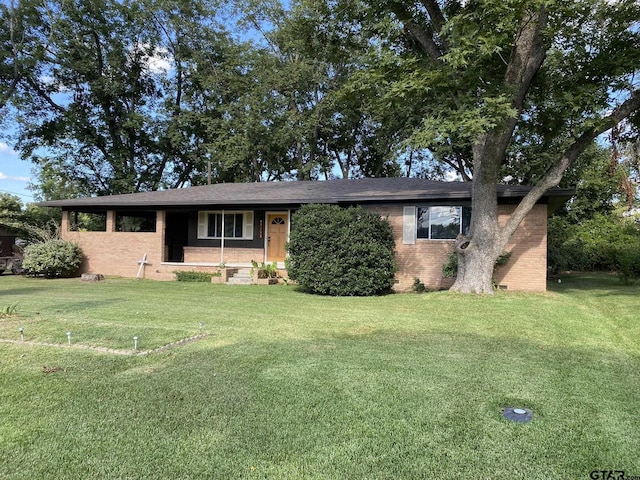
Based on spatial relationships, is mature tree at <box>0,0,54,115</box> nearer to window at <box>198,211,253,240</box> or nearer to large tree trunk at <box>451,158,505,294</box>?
window at <box>198,211,253,240</box>

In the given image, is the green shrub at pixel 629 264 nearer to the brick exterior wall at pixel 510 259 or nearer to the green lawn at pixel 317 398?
the brick exterior wall at pixel 510 259

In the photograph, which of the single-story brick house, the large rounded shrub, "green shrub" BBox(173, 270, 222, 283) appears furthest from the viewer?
"green shrub" BBox(173, 270, 222, 283)

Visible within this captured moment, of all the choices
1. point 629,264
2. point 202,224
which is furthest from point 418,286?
point 202,224

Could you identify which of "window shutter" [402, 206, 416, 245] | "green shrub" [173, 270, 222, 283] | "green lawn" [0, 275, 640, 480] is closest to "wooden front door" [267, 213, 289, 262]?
"green shrub" [173, 270, 222, 283]

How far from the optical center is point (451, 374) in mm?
4742

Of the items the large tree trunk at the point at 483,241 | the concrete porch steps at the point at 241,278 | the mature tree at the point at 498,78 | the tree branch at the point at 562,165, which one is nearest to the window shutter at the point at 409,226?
the mature tree at the point at 498,78

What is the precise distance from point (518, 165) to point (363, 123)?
1019 centimetres

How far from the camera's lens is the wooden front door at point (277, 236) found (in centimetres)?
1745

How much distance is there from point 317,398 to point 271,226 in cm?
1388

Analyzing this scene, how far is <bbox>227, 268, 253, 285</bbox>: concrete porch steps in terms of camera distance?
1545 cm

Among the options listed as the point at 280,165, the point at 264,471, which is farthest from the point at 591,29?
the point at 280,165

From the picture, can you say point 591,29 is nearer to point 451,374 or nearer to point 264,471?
point 451,374

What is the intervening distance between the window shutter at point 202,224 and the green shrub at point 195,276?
92.6 inches

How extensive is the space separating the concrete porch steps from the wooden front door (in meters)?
1.54
